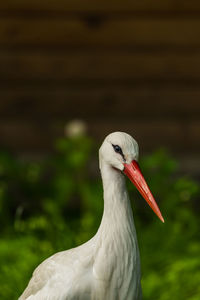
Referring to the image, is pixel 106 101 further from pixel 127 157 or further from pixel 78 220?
pixel 127 157

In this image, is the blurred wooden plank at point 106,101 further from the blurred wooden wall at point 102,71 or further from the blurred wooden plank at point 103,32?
the blurred wooden plank at point 103,32

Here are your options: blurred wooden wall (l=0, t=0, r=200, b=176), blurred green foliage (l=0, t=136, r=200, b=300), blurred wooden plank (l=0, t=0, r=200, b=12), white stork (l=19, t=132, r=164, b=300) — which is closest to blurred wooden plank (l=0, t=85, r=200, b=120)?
blurred wooden wall (l=0, t=0, r=200, b=176)

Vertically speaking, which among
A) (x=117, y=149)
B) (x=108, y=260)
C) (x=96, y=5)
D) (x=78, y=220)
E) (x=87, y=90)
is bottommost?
(x=108, y=260)

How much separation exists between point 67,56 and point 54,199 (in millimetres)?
1248

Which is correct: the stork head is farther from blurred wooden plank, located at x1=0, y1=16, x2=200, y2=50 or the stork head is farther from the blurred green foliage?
blurred wooden plank, located at x1=0, y1=16, x2=200, y2=50

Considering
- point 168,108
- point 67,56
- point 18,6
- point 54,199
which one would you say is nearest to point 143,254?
point 54,199

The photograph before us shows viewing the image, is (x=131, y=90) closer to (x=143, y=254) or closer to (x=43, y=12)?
(x=43, y=12)

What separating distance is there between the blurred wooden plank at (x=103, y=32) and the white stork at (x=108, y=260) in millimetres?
2725

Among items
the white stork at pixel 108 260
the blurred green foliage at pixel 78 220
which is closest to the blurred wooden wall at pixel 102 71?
the blurred green foliage at pixel 78 220

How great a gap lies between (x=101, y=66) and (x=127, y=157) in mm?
2831

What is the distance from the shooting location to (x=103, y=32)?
4629mm

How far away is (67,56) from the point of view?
4699 millimetres

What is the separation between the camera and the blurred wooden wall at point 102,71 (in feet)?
15.1

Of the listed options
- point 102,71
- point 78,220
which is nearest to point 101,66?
point 102,71
